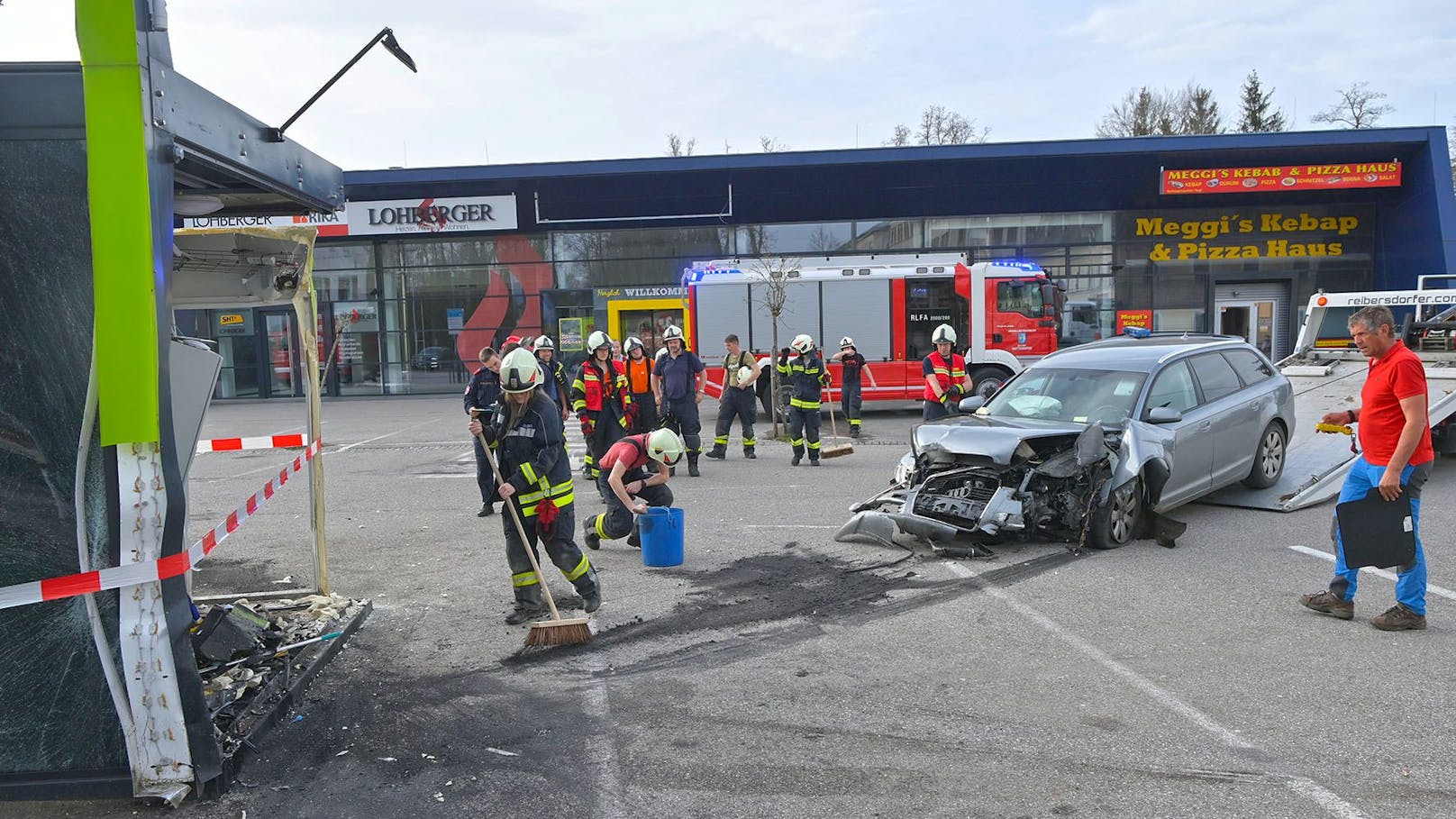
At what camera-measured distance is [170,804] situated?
12.2ft

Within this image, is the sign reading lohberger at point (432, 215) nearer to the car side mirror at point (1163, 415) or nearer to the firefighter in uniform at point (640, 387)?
the firefighter in uniform at point (640, 387)

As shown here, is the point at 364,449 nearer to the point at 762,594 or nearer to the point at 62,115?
the point at 762,594

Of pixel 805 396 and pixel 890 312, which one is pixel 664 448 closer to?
pixel 805 396

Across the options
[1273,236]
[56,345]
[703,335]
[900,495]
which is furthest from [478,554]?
[1273,236]

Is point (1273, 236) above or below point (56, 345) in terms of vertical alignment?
above

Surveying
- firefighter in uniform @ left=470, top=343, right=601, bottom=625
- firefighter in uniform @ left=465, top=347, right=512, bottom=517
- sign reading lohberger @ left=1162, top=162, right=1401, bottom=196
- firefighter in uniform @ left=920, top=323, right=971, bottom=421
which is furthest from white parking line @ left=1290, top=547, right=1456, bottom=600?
sign reading lohberger @ left=1162, top=162, right=1401, bottom=196

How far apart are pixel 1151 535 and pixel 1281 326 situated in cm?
2153

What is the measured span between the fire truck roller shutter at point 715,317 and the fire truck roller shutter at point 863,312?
161 cm

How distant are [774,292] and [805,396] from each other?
6.16m

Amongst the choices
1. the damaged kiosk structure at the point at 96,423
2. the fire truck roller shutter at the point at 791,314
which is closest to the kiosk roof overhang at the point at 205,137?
the damaged kiosk structure at the point at 96,423

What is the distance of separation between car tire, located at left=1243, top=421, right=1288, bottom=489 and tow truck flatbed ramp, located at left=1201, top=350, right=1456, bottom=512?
0.08 metres

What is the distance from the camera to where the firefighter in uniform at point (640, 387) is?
35.0ft

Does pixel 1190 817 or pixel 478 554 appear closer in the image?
pixel 1190 817

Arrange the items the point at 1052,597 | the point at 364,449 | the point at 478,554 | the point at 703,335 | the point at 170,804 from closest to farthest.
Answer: the point at 170,804, the point at 1052,597, the point at 478,554, the point at 364,449, the point at 703,335
